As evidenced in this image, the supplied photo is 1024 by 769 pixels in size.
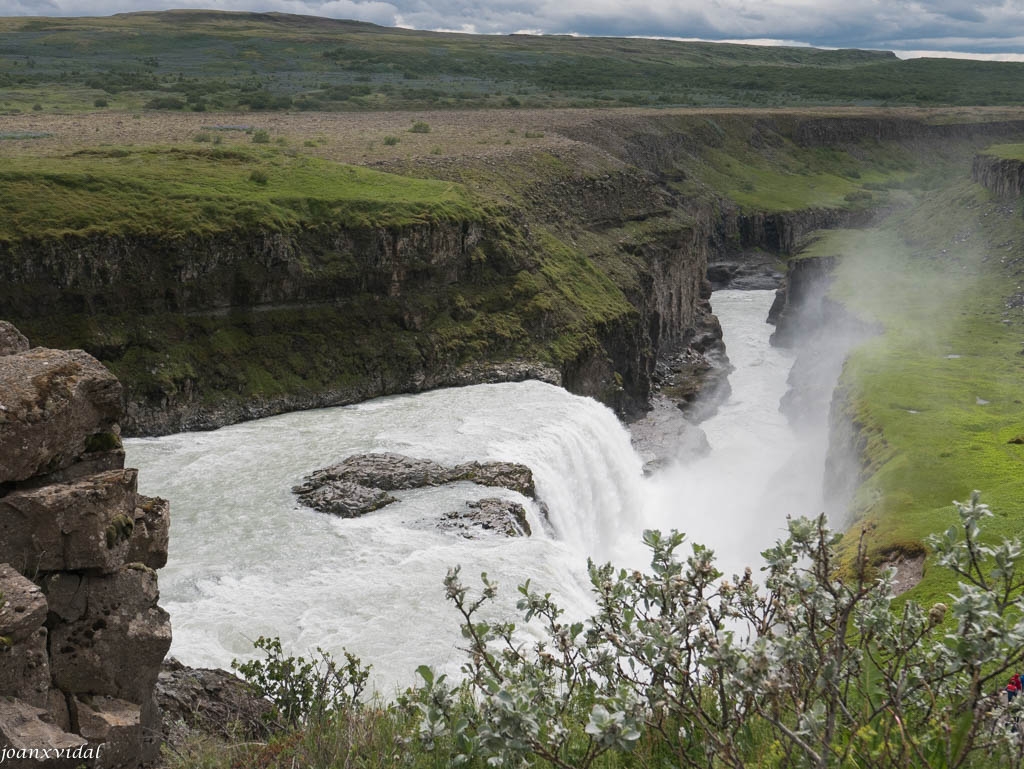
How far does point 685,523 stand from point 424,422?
15867 millimetres

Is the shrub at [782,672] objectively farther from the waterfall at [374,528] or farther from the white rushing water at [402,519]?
the white rushing water at [402,519]

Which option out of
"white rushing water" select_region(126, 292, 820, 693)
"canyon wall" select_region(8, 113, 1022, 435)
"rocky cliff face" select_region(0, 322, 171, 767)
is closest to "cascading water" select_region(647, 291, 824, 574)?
"white rushing water" select_region(126, 292, 820, 693)

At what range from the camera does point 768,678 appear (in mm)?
7188

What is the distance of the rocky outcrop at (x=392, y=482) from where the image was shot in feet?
112

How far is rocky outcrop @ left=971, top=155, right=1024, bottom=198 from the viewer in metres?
115

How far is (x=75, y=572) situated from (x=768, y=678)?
1113cm

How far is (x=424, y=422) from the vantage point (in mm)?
46062

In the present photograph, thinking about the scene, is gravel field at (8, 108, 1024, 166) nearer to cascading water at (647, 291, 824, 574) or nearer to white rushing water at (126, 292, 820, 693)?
cascading water at (647, 291, 824, 574)

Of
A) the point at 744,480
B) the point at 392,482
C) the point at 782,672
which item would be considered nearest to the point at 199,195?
the point at 392,482

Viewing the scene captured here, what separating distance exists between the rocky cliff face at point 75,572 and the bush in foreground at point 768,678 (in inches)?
179

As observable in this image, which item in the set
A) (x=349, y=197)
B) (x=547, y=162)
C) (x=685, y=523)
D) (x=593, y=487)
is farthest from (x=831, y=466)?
(x=547, y=162)

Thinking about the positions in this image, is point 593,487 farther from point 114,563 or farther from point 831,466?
point 114,563

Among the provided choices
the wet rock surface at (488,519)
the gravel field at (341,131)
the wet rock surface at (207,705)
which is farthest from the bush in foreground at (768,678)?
the gravel field at (341,131)

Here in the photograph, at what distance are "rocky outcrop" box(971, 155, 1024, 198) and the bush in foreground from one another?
120160 mm
